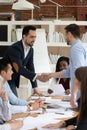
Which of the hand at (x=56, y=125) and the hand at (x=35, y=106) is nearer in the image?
the hand at (x=56, y=125)

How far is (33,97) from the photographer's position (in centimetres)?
414

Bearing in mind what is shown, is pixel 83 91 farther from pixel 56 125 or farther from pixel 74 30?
pixel 74 30

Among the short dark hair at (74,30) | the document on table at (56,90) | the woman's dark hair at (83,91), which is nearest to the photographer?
the woman's dark hair at (83,91)

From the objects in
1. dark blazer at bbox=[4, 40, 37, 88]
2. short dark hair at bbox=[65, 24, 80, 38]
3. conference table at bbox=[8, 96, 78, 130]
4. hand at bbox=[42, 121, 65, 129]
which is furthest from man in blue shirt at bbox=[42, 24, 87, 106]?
dark blazer at bbox=[4, 40, 37, 88]

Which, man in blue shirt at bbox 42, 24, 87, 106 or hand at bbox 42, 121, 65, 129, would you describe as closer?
hand at bbox 42, 121, 65, 129

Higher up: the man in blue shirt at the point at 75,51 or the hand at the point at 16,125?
the man in blue shirt at the point at 75,51

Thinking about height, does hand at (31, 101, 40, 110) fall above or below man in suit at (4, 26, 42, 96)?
below

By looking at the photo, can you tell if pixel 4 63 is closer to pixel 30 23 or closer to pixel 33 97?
pixel 33 97

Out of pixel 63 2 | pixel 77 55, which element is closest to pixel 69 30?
pixel 77 55

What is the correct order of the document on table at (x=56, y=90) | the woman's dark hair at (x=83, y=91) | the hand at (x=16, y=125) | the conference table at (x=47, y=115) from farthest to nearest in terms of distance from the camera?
1. the document on table at (x=56, y=90)
2. the conference table at (x=47, y=115)
3. the hand at (x=16, y=125)
4. the woman's dark hair at (x=83, y=91)

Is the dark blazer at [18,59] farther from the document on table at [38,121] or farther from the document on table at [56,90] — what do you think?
the document on table at [38,121]

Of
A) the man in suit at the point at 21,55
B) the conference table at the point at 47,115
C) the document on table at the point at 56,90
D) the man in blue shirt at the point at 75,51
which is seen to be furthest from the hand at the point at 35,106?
the document on table at the point at 56,90

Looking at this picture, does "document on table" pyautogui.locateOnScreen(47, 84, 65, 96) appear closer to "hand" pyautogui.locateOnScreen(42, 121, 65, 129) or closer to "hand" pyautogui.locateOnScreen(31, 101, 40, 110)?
"hand" pyautogui.locateOnScreen(31, 101, 40, 110)

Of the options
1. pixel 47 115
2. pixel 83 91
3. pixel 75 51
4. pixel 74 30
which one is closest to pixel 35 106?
pixel 47 115
